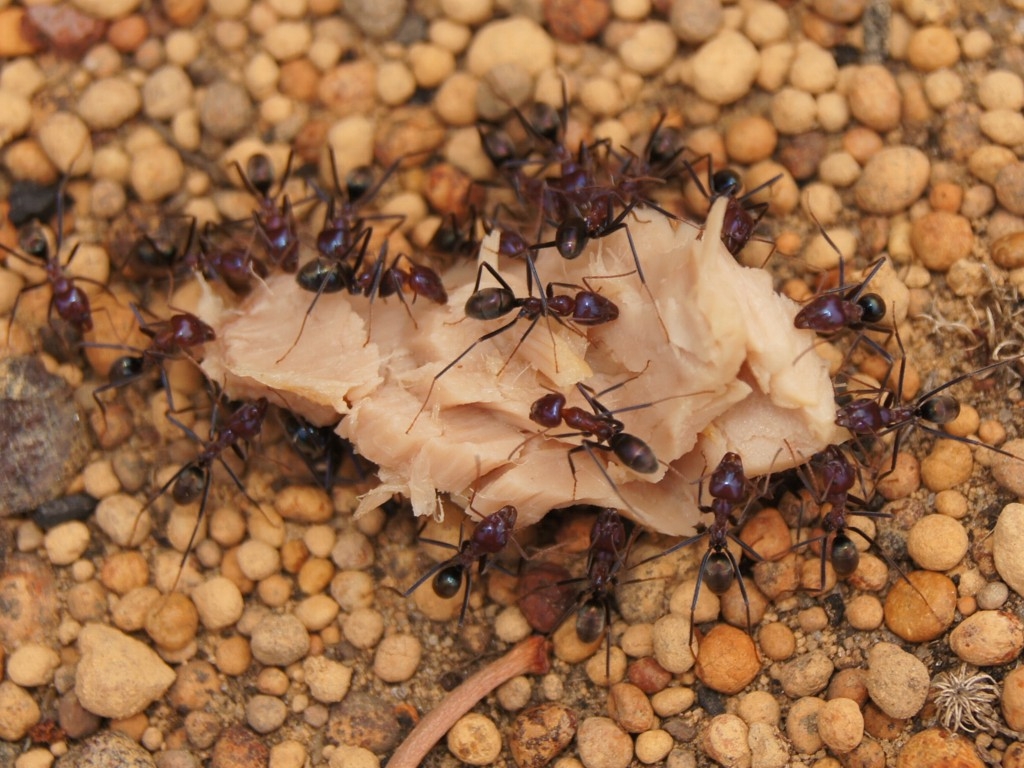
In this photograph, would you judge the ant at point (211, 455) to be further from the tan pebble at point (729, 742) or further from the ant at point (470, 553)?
the tan pebble at point (729, 742)

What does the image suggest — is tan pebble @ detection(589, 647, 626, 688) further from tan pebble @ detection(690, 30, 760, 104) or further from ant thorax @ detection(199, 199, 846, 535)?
tan pebble @ detection(690, 30, 760, 104)

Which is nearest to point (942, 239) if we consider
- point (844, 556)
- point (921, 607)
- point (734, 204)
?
point (734, 204)

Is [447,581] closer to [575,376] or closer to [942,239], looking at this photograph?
[575,376]

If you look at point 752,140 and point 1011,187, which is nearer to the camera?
point 1011,187

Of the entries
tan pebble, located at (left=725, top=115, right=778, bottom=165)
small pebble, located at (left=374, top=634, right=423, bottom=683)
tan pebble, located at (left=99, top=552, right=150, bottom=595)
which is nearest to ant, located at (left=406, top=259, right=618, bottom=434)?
small pebble, located at (left=374, top=634, right=423, bottom=683)

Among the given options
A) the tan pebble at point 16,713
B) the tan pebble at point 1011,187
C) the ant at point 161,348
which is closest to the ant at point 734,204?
the tan pebble at point 1011,187
